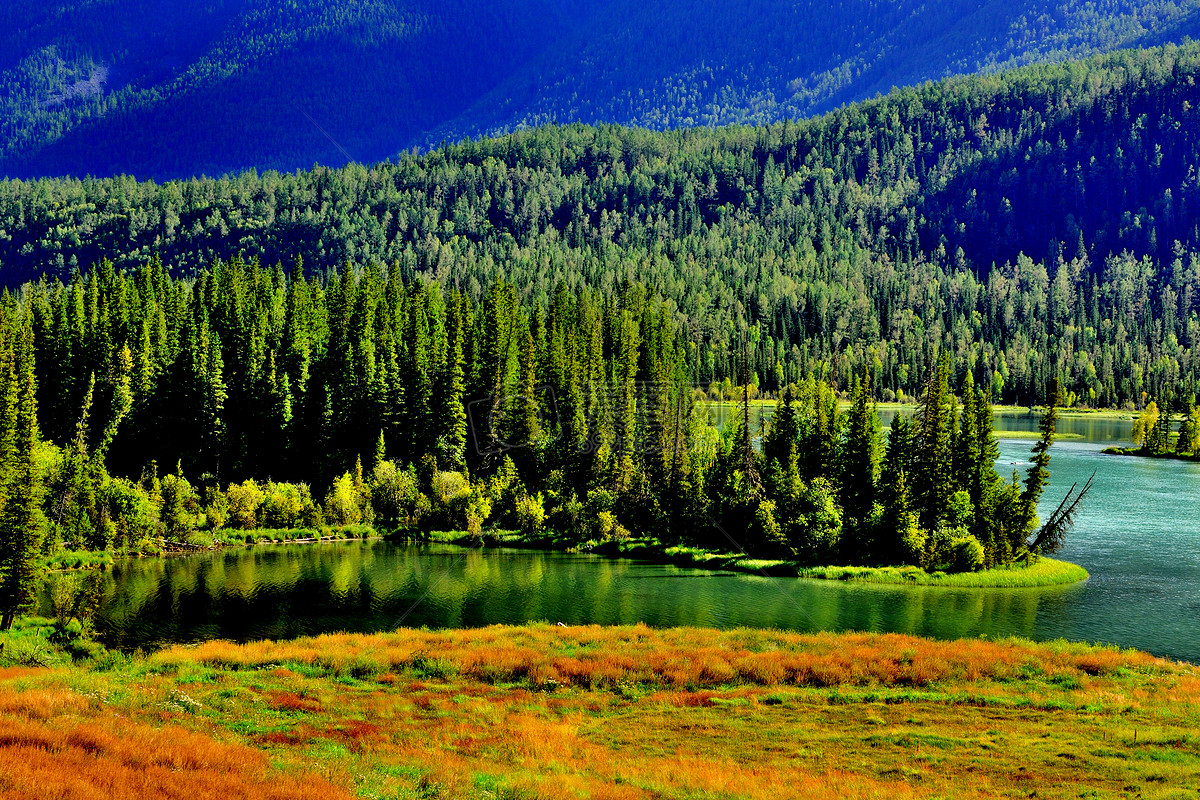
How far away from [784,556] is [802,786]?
200 feet

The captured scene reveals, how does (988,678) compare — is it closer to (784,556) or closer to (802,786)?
(802,786)

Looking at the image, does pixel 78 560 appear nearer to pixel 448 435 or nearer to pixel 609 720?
pixel 448 435

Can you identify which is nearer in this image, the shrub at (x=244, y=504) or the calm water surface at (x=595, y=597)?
the calm water surface at (x=595, y=597)

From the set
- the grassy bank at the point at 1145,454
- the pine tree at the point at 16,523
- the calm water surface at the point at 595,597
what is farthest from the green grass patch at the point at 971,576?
the grassy bank at the point at 1145,454

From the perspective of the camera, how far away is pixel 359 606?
72.7 metres

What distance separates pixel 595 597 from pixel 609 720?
36.0 m

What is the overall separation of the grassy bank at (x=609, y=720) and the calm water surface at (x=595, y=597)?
9.34 meters

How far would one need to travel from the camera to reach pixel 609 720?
39.1 meters

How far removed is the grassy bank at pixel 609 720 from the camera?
25.8m

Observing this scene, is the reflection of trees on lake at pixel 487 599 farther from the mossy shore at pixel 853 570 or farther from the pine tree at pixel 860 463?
the pine tree at pixel 860 463

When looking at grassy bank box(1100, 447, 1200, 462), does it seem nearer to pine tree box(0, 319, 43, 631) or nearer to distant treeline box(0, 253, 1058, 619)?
distant treeline box(0, 253, 1058, 619)

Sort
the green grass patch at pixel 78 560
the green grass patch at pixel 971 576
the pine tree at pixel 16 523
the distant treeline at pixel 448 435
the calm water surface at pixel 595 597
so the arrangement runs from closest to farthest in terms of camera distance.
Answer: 1. the pine tree at pixel 16 523
2. the calm water surface at pixel 595 597
3. the green grass patch at pixel 971 576
4. the green grass patch at pixel 78 560
5. the distant treeline at pixel 448 435

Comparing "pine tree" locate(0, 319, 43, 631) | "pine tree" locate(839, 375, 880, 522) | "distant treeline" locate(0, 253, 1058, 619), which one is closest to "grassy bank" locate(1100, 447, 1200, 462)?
"distant treeline" locate(0, 253, 1058, 619)

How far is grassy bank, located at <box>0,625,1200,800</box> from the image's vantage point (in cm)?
2580
